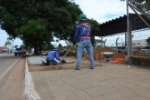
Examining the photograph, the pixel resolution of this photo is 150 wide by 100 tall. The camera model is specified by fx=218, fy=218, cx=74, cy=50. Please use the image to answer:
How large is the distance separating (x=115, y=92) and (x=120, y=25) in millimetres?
15690

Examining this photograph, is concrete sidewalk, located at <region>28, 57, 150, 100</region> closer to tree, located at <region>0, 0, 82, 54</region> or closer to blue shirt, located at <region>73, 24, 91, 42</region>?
blue shirt, located at <region>73, 24, 91, 42</region>

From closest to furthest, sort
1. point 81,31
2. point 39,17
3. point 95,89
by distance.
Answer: point 95,89 < point 81,31 < point 39,17

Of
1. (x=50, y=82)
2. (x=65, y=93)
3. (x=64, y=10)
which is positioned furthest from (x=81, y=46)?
(x=64, y=10)

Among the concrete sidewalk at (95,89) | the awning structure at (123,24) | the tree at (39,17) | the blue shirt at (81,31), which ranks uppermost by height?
the tree at (39,17)

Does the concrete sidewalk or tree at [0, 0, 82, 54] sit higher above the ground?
tree at [0, 0, 82, 54]

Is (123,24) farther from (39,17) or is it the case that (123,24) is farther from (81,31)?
(39,17)

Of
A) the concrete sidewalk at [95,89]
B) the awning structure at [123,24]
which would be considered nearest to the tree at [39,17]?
the awning structure at [123,24]

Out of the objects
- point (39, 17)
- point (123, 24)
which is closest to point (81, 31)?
point (123, 24)

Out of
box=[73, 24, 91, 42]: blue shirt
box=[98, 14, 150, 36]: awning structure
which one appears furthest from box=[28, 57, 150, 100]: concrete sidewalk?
box=[98, 14, 150, 36]: awning structure

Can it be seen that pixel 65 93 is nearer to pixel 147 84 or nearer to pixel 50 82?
pixel 50 82

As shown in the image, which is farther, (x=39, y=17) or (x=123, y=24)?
(x=39, y=17)

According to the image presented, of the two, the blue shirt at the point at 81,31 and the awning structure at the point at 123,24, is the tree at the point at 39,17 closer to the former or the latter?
the awning structure at the point at 123,24

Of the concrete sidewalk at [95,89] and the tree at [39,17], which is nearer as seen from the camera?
the concrete sidewalk at [95,89]

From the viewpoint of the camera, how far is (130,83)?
15.8 ft
